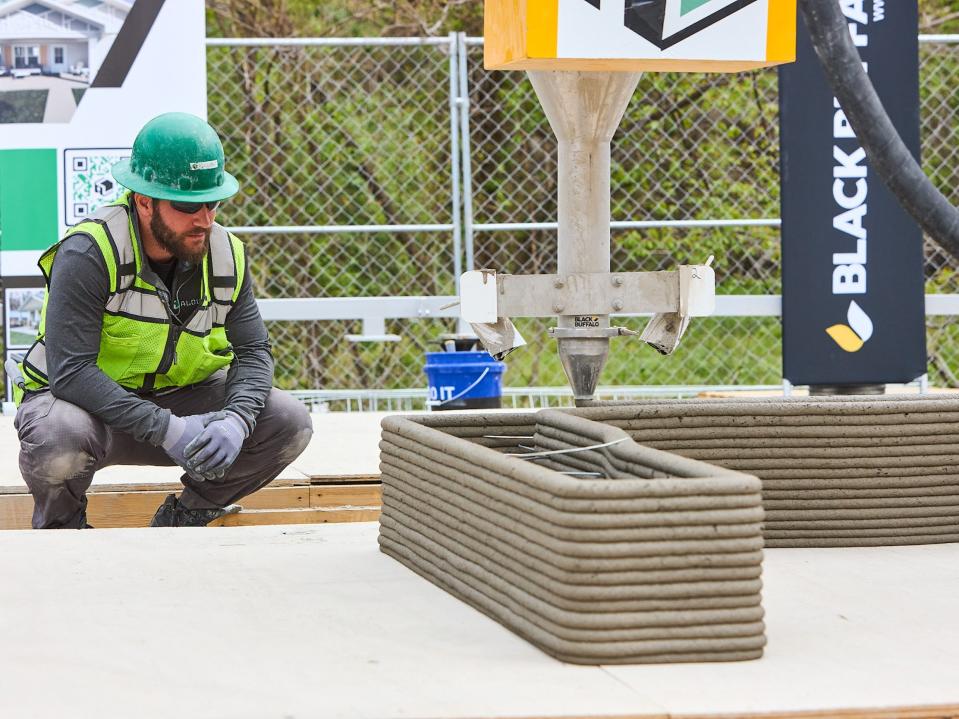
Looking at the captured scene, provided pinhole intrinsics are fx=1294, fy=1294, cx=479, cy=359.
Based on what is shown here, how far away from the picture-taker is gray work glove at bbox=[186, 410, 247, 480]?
3102 millimetres

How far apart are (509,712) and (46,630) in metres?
0.76

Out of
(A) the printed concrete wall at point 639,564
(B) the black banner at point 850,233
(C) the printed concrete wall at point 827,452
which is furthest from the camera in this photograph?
(B) the black banner at point 850,233

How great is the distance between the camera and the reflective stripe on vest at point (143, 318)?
123 inches

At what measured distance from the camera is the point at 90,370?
310 cm

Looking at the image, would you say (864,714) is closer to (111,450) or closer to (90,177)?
(111,450)

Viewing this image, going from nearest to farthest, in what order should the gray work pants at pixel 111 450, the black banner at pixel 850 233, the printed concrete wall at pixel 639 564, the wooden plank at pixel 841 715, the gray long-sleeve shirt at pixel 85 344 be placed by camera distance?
1. the wooden plank at pixel 841 715
2. the printed concrete wall at pixel 639 564
3. the gray long-sleeve shirt at pixel 85 344
4. the gray work pants at pixel 111 450
5. the black banner at pixel 850 233

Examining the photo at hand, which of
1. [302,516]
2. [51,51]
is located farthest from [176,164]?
[51,51]

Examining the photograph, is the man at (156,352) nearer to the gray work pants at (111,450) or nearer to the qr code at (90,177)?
the gray work pants at (111,450)

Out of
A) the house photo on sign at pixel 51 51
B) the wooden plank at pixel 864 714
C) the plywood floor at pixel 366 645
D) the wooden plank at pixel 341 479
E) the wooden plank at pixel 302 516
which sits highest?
the house photo on sign at pixel 51 51

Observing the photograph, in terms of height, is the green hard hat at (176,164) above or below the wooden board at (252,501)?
above

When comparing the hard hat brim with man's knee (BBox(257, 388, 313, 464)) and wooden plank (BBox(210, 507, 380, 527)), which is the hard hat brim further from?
wooden plank (BBox(210, 507, 380, 527))

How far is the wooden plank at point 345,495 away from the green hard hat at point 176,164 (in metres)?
0.92

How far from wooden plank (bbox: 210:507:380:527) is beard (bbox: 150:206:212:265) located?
806 mm

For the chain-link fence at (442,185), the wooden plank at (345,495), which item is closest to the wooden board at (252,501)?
the wooden plank at (345,495)
